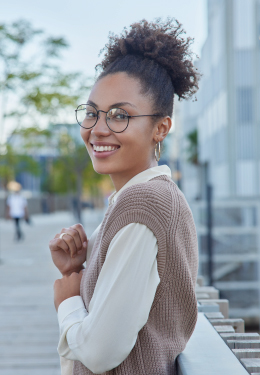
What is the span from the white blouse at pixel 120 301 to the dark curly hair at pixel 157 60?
1.61 feet

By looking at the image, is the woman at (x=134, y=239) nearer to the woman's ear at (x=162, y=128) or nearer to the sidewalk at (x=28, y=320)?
the woman's ear at (x=162, y=128)

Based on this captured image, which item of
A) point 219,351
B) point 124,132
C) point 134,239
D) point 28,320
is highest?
point 124,132

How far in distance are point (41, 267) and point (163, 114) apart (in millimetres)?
9565

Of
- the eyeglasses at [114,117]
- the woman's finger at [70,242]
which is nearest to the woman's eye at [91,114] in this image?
the eyeglasses at [114,117]

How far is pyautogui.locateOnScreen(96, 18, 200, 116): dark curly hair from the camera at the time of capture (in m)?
1.58

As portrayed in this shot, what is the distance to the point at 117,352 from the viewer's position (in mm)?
1283

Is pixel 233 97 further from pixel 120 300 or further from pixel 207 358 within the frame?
pixel 120 300

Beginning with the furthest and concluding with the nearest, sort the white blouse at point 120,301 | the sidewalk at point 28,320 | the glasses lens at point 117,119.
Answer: the sidewalk at point 28,320, the glasses lens at point 117,119, the white blouse at point 120,301

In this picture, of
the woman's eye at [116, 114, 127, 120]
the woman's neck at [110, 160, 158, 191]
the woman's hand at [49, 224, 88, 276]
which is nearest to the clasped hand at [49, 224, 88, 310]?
the woman's hand at [49, 224, 88, 276]

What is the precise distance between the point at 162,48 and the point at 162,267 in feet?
2.41

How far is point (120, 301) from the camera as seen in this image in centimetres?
125

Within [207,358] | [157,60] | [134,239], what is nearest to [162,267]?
[134,239]

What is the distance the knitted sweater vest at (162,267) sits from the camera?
52.5 inches

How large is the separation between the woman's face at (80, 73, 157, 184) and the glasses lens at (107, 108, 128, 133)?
11mm
